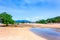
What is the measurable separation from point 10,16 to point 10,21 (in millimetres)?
2290

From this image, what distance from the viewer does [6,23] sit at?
5691cm

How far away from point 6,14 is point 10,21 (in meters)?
3.27

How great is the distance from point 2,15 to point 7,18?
7.09 feet

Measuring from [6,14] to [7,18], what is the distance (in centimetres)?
276

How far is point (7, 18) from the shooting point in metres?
55.2

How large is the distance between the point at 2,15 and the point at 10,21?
354 centimetres

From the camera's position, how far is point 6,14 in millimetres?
57438

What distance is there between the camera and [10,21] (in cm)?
5619

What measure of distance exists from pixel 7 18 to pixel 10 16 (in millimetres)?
2579

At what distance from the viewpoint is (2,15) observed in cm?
5562
